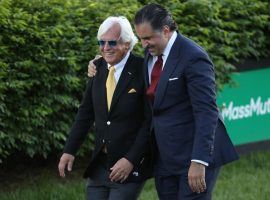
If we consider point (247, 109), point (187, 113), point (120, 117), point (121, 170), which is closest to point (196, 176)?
point (187, 113)

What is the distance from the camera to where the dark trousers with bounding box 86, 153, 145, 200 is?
4.70 meters

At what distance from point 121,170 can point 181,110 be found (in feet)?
1.88

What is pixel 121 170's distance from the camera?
4582 mm

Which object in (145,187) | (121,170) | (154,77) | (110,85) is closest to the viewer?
(154,77)

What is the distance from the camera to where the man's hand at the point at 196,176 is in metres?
4.18

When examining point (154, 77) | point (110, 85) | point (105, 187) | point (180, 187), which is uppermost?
point (154, 77)

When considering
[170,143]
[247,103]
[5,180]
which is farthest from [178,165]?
[247,103]

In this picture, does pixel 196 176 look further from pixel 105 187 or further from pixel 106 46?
pixel 106 46

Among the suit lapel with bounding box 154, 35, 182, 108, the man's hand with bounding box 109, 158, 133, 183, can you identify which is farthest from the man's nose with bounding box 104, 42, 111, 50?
the man's hand with bounding box 109, 158, 133, 183

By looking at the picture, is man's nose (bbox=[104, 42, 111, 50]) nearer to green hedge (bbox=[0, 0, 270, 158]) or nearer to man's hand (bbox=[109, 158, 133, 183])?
man's hand (bbox=[109, 158, 133, 183])

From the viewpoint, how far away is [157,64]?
446 cm

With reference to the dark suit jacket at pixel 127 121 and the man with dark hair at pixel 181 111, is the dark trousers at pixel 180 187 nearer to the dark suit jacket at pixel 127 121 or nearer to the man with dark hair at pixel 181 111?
the man with dark hair at pixel 181 111

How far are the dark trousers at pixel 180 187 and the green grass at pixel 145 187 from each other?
2532mm

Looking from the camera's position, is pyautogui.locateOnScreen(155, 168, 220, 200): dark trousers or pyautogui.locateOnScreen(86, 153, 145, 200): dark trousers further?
pyautogui.locateOnScreen(86, 153, 145, 200): dark trousers
